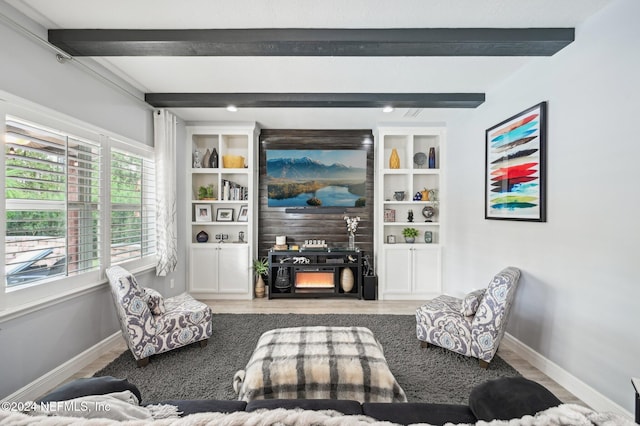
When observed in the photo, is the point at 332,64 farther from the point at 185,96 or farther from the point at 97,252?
the point at 97,252

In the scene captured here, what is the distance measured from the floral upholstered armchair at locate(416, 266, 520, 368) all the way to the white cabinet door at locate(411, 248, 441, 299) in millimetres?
1486

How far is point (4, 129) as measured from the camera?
72.2 inches

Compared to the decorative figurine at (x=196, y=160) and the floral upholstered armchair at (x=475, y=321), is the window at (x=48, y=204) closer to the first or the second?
the decorative figurine at (x=196, y=160)

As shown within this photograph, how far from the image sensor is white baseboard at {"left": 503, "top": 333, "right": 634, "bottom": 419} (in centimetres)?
183

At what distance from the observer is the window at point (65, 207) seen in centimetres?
192

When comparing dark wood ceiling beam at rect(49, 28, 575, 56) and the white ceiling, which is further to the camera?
dark wood ceiling beam at rect(49, 28, 575, 56)

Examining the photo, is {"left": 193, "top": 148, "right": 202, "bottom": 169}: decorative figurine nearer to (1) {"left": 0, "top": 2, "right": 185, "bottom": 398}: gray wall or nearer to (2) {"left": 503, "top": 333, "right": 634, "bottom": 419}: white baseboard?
(1) {"left": 0, "top": 2, "right": 185, "bottom": 398}: gray wall

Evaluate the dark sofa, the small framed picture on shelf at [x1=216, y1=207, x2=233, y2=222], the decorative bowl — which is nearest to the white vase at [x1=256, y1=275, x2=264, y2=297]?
Answer: the small framed picture on shelf at [x1=216, y1=207, x2=233, y2=222]

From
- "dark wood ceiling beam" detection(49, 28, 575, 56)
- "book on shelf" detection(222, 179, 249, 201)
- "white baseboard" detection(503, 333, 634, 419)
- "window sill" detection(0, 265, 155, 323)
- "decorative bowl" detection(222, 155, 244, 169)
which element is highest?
"dark wood ceiling beam" detection(49, 28, 575, 56)

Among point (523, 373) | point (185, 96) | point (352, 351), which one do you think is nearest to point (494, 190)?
point (523, 373)

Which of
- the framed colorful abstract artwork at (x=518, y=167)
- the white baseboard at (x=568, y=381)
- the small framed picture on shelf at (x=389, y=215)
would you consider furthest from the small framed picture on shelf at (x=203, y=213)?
the white baseboard at (x=568, y=381)

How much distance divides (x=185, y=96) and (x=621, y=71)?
386 centimetres

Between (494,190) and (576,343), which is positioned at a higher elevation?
(494,190)

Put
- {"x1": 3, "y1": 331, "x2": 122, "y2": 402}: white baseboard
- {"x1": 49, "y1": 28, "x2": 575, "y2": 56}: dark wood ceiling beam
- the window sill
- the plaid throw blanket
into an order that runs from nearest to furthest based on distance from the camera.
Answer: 1. the plaid throw blanket
2. the window sill
3. {"x1": 3, "y1": 331, "x2": 122, "y2": 402}: white baseboard
4. {"x1": 49, "y1": 28, "x2": 575, "y2": 56}: dark wood ceiling beam
